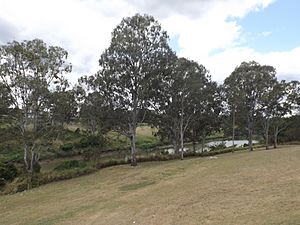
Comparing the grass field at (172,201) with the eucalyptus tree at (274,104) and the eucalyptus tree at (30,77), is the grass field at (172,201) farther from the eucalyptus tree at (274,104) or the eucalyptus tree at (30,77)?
the eucalyptus tree at (274,104)

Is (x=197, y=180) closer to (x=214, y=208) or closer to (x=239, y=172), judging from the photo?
(x=239, y=172)

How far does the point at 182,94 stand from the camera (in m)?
46.2

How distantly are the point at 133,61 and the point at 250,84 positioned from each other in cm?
2239

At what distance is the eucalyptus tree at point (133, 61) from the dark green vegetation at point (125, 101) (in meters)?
0.12

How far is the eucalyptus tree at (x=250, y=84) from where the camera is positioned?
5244 centimetres

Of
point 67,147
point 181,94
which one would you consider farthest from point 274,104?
point 67,147

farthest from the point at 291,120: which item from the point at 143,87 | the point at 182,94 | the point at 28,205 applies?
the point at 28,205

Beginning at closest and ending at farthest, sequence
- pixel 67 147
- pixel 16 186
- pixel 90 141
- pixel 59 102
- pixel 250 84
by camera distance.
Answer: pixel 16 186 < pixel 59 102 < pixel 250 84 < pixel 90 141 < pixel 67 147

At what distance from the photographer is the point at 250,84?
5281 centimetres

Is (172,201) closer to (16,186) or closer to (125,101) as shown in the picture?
(16,186)

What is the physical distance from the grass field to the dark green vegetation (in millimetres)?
3526

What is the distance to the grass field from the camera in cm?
1355

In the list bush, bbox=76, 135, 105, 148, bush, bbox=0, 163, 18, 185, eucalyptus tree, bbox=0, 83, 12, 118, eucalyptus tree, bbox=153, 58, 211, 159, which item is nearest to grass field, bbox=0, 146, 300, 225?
Result: bush, bbox=0, 163, 18, 185

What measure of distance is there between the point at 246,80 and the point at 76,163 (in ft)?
97.0
